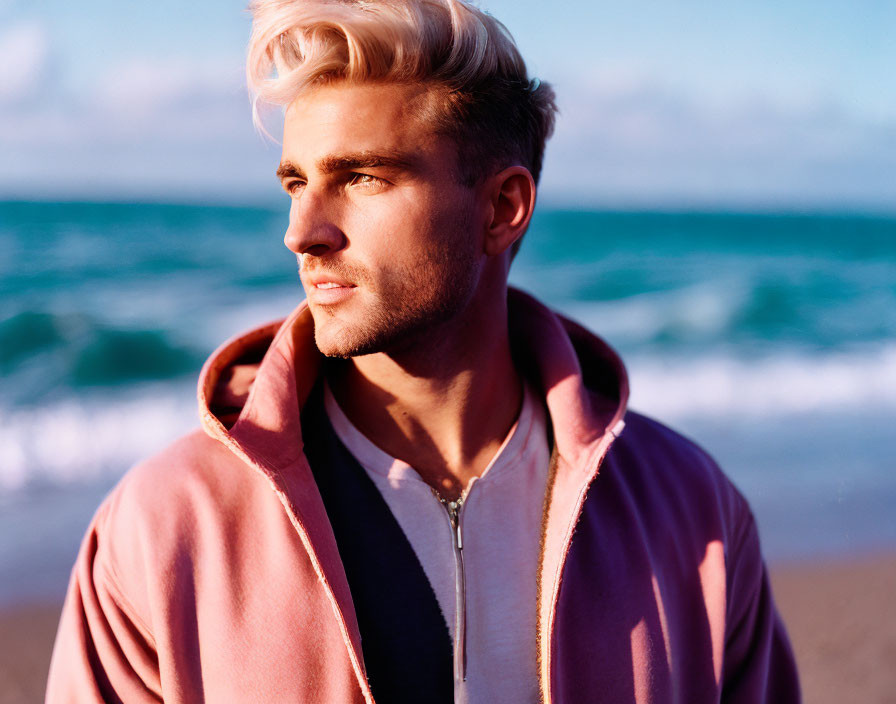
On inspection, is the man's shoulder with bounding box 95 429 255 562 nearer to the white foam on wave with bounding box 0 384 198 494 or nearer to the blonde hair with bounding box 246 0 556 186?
the blonde hair with bounding box 246 0 556 186

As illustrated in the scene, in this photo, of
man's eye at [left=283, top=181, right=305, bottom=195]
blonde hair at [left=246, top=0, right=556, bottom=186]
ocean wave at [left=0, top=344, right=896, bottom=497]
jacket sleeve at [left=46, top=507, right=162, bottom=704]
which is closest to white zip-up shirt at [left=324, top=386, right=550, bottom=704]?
man's eye at [left=283, top=181, right=305, bottom=195]

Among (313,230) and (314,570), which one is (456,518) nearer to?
(314,570)

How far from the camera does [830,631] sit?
18.6ft

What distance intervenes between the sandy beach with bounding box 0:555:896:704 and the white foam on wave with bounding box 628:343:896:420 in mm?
3595

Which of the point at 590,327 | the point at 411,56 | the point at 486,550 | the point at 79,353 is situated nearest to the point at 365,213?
the point at 411,56

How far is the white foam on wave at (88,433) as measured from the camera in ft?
25.9

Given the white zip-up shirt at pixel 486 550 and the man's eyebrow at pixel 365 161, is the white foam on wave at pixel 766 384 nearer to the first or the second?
the white zip-up shirt at pixel 486 550

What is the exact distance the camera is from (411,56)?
92.0 inches

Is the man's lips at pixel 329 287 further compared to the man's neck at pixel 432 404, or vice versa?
the man's neck at pixel 432 404

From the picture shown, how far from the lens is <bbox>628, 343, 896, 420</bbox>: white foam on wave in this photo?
10.1 meters

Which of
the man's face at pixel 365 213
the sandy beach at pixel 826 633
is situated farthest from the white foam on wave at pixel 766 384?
the man's face at pixel 365 213

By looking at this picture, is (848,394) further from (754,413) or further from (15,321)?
(15,321)

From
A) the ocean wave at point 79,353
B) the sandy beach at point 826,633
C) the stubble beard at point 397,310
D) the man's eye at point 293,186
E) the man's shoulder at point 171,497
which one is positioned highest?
the ocean wave at point 79,353

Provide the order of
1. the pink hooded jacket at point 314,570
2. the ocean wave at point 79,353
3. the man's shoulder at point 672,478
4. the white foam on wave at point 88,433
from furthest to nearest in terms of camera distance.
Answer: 1. the ocean wave at point 79,353
2. the white foam on wave at point 88,433
3. the man's shoulder at point 672,478
4. the pink hooded jacket at point 314,570
